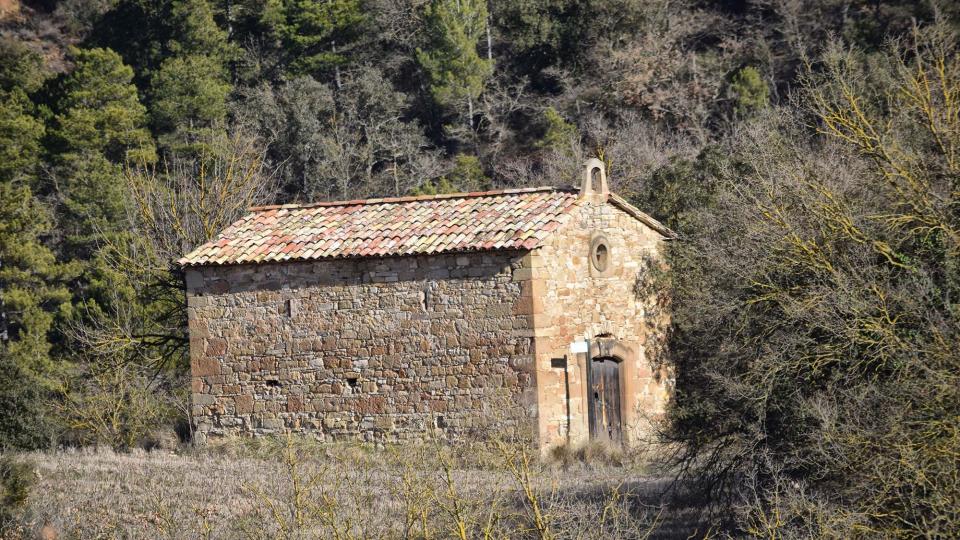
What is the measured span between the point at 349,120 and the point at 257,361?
67.5 ft

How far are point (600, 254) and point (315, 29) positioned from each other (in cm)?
2596

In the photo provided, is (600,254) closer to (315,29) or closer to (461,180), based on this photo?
(461,180)

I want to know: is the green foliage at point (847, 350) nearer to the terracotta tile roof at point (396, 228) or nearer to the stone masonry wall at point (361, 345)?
the stone masonry wall at point (361, 345)

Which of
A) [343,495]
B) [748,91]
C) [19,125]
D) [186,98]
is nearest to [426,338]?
[343,495]

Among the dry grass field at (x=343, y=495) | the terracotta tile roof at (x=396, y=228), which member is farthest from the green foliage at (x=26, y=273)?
the terracotta tile roof at (x=396, y=228)

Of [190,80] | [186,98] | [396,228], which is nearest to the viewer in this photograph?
[396,228]

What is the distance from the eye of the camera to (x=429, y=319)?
60.2ft

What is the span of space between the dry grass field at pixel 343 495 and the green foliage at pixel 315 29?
2421 centimetres

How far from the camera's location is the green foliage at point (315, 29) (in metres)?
42.2

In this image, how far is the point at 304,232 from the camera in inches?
771

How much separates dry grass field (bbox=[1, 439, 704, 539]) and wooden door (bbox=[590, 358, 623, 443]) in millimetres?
1080

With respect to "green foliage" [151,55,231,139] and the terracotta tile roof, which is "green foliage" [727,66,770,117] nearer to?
"green foliage" [151,55,231,139]

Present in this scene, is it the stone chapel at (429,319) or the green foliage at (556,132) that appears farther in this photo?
the green foliage at (556,132)

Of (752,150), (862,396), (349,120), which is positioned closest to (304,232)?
(752,150)
